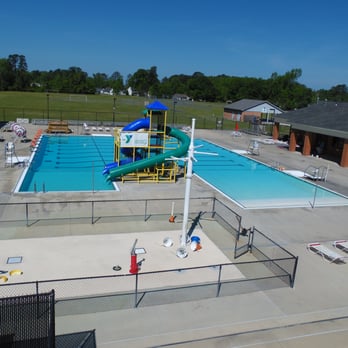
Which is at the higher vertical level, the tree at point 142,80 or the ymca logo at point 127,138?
the tree at point 142,80

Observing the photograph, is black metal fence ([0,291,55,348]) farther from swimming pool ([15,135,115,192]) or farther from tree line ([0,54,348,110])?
tree line ([0,54,348,110])

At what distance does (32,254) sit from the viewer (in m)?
11.7

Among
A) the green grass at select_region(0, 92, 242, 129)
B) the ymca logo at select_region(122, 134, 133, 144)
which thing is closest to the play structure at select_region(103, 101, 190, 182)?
the ymca logo at select_region(122, 134, 133, 144)

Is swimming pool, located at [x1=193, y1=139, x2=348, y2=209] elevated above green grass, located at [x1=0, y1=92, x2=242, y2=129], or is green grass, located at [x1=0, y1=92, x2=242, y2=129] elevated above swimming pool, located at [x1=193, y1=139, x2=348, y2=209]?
green grass, located at [x1=0, y1=92, x2=242, y2=129]

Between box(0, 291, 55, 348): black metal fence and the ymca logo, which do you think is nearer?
box(0, 291, 55, 348): black metal fence

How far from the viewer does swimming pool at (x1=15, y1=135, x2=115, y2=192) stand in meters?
21.1

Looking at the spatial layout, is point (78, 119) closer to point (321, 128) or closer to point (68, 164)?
point (68, 164)

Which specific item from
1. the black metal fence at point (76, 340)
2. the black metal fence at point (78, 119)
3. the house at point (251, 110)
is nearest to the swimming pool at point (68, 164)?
the black metal fence at point (78, 119)

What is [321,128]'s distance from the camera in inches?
1297

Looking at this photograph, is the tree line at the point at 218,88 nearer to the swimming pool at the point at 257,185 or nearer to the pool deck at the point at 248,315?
the swimming pool at the point at 257,185

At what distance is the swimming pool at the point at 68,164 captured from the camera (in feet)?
69.2

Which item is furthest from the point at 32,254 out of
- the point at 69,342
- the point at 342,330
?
the point at 342,330

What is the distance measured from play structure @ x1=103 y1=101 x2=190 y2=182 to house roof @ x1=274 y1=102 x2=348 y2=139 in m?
15.2

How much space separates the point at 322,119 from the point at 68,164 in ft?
79.8
